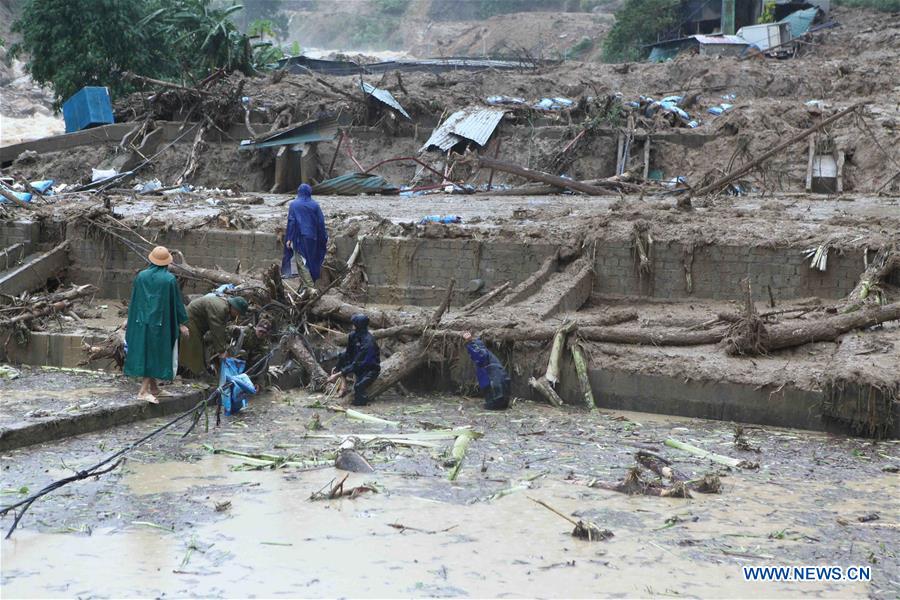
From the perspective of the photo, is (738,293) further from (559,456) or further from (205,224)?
(205,224)

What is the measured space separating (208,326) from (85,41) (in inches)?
747

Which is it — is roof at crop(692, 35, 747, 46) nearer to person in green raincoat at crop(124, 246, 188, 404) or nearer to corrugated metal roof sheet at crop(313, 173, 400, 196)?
corrugated metal roof sheet at crop(313, 173, 400, 196)

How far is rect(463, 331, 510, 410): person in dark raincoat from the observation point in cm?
1027

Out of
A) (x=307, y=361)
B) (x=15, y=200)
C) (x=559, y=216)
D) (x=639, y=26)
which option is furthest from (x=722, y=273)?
(x=639, y=26)

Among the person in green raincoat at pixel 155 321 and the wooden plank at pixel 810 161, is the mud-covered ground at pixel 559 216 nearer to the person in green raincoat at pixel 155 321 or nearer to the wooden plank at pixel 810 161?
the wooden plank at pixel 810 161

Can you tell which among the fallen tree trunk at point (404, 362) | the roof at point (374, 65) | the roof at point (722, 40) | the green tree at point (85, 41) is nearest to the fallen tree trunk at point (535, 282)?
the fallen tree trunk at point (404, 362)

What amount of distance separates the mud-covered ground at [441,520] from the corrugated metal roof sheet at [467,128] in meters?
12.1

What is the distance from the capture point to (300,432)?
9.15 m

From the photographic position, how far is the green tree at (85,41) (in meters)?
26.1

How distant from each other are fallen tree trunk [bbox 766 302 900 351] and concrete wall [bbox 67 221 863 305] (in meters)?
1.77

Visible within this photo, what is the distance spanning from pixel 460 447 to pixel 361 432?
1202 mm

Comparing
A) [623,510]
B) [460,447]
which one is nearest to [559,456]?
[460,447]

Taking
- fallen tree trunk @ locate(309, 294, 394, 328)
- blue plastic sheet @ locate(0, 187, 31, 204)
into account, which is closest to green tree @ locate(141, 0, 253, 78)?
blue plastic sheet @ locate(0, 187, 31, 204)

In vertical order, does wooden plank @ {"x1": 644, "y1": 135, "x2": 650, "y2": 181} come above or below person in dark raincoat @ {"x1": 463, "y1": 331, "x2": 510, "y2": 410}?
above
